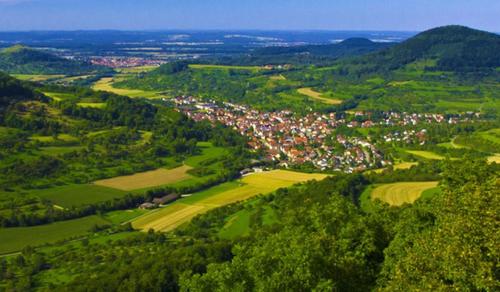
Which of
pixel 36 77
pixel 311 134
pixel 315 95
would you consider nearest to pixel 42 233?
pixel 311 134

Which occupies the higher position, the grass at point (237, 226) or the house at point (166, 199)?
the grass at point (237, 226)

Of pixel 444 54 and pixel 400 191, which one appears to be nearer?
pixel 400 191

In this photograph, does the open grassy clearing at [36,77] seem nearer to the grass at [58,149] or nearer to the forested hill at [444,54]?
the forested hill at [444,54]

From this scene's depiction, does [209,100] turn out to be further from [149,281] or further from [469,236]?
[469,236]

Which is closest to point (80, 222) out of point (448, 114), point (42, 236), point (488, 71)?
point (42, 236)

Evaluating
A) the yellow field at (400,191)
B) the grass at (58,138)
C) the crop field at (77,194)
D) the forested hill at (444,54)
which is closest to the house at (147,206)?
the crop field at (77,194)

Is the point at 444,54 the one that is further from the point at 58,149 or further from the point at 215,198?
the point at 58,149

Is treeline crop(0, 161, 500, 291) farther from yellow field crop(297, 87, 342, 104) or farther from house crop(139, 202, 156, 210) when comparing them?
yellow field crop(297, 87, 342, 104)
